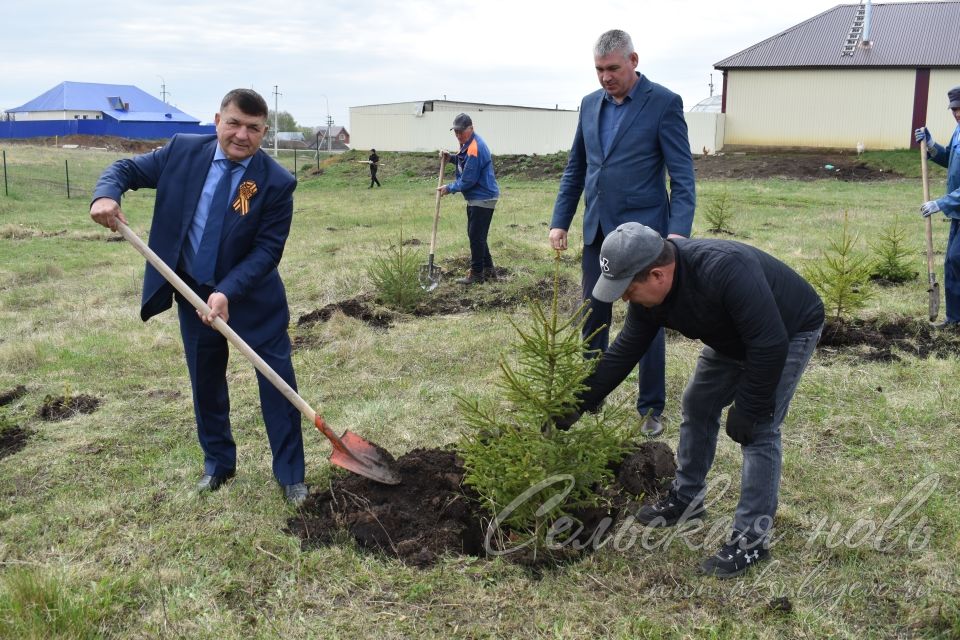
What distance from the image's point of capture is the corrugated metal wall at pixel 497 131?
110 ft

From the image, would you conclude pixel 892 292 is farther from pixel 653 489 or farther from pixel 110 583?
pixel 110 583

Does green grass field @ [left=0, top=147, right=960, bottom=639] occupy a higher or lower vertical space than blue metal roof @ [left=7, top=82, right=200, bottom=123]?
lower

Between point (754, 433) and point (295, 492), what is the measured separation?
221cm

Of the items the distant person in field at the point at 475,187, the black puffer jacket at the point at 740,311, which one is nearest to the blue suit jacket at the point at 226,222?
the black puffer jacket at the point at 740,311

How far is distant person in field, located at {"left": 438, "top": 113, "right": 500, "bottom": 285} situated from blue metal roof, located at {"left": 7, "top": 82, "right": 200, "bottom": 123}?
71.5 m

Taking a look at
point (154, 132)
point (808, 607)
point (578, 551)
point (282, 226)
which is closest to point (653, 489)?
point (578, 551)

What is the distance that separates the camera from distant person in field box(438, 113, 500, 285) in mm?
9305

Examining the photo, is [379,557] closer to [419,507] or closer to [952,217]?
[419,507]

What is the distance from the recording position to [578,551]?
352 cm

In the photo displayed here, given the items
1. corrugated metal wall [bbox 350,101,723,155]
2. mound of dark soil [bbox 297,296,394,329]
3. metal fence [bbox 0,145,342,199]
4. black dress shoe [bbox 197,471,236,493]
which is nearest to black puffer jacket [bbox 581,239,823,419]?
black dress shoe [bbox 197,471,236,493]

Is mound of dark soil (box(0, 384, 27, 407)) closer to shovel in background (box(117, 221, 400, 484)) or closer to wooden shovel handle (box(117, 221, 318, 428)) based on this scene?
shovel in background (box(117, 221, 400, 484))

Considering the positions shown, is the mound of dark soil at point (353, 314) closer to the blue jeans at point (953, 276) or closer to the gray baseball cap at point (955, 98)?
the blue jeans at point (953, 276)

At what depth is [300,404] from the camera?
12.7 ft

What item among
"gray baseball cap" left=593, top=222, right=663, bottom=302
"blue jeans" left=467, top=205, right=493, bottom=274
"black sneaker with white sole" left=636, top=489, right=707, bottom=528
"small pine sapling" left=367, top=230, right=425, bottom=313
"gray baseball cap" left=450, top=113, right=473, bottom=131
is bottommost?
"black sneaker with white sole" left=636, top=489, right=707, bottom=528
